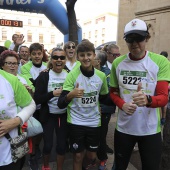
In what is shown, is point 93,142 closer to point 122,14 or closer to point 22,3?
point 22,3

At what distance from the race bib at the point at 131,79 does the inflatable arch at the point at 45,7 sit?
7.40 meters

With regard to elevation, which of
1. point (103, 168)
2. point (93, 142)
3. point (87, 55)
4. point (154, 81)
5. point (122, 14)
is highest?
point (122, 14)

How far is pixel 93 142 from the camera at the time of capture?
249 cm

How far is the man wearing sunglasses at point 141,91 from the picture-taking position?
1859 millimetres

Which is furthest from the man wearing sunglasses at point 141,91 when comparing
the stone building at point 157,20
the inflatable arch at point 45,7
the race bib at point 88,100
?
the inflatable arch at point 45,7

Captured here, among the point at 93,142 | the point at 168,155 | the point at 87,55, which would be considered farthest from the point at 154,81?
the point at 93,142

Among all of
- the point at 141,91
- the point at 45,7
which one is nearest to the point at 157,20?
the point at 45,7

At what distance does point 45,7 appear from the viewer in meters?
8.63

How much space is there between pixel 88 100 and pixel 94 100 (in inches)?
3.5

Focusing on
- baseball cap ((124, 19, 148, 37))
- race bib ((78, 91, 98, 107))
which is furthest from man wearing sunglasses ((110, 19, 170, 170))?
race bib ((78, 91, 98, 107))

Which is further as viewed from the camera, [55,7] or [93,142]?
[55,7]

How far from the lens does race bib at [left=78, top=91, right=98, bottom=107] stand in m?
2.38

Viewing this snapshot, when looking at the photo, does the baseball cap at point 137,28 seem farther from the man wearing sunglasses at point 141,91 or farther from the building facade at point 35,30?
the building facade at point 35,30

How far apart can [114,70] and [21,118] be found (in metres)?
1.08
